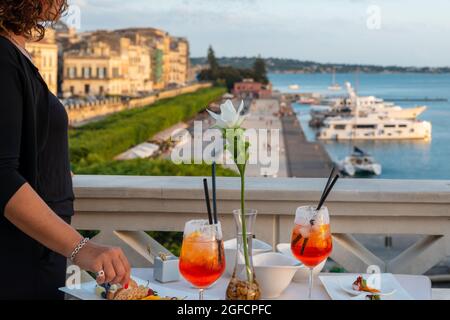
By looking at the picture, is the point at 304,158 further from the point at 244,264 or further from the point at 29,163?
the point at 29,163

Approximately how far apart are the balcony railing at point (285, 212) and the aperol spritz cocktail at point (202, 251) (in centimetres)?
95

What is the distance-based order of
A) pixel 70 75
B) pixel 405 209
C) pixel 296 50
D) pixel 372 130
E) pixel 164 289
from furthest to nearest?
pixel 296 50 → pixel 70 75 → pixel 372 130 → pixel 405 209 → pixel 164 289

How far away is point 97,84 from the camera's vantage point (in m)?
58.4

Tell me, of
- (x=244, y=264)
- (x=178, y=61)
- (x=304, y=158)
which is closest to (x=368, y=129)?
(x=304, y=158)

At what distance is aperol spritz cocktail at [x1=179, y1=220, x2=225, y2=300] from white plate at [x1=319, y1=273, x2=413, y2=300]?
34 cm

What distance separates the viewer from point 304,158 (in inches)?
1535

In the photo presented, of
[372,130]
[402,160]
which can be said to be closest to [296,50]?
[372,130]

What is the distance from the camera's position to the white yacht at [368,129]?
5103cm

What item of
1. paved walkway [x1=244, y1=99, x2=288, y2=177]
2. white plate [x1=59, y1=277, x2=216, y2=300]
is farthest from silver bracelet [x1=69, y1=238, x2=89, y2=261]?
paved walkway [x1=244, y1=99, x2=288, y2=177]

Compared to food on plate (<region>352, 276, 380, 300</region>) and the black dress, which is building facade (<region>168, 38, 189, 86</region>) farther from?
the black dress

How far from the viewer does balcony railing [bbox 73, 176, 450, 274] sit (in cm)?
224

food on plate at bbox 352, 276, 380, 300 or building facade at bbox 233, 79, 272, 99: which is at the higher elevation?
food on plate at bbox 352, 276, 380, 300
